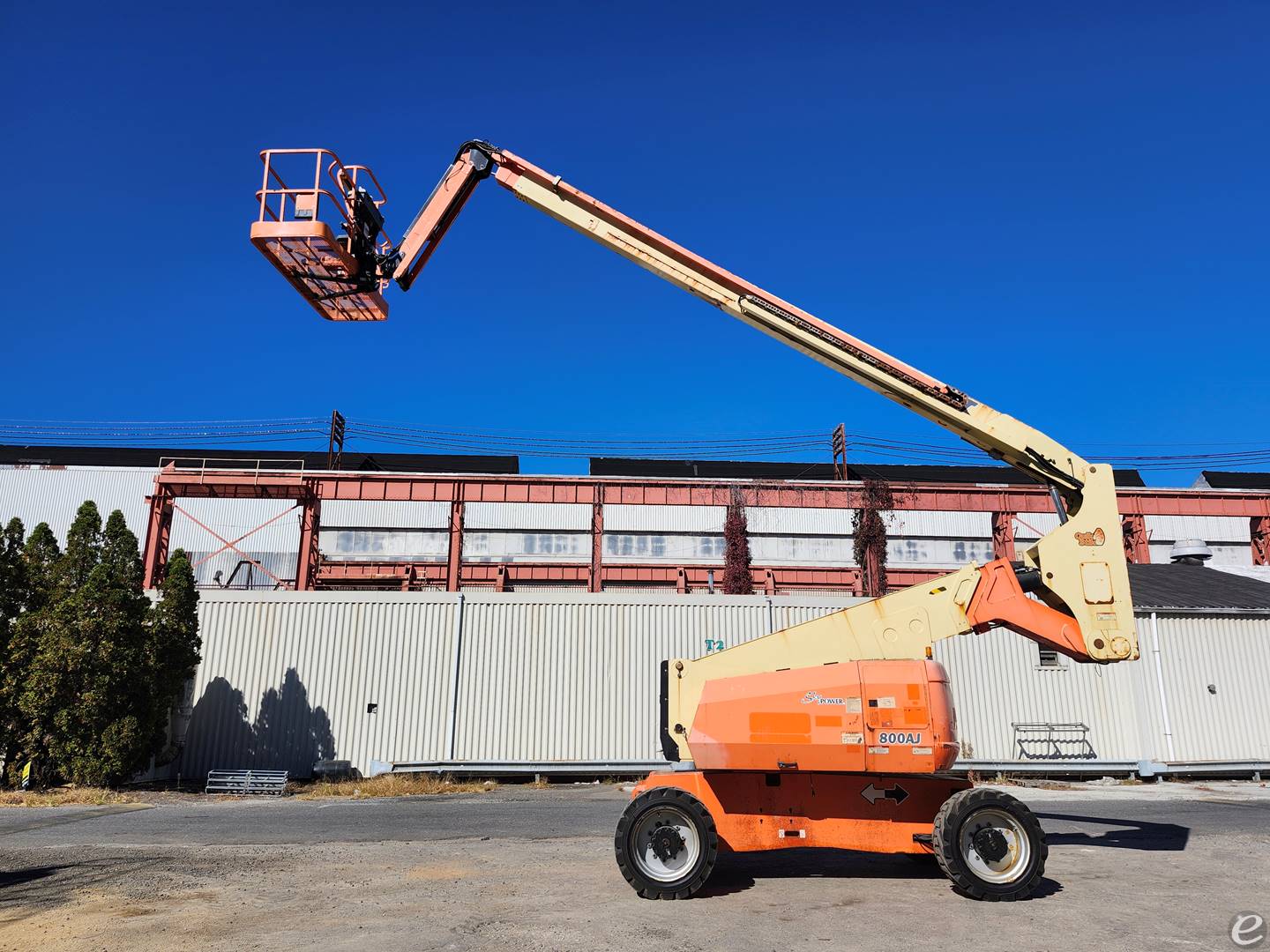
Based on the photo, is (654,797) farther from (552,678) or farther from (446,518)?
(446,518)

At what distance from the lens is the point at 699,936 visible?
702 centimetres

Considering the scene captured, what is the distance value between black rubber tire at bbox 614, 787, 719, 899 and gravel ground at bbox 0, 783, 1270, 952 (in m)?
0.17

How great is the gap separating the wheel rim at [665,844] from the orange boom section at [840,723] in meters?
0.62

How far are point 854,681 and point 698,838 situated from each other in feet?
7.36

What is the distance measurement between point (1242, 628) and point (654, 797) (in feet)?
72.6

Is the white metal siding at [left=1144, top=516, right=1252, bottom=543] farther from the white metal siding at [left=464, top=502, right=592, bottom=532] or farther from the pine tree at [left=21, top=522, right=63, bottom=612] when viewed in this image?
the pine tree at [left=21, top=522, right=63, bottom=612]

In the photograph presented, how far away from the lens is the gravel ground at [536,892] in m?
6.99

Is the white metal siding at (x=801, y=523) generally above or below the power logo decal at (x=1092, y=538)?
above

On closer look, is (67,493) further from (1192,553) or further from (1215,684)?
(1192,553)

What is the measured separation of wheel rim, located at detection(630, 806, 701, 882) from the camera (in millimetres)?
8305

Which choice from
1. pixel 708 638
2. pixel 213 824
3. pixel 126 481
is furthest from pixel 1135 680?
pixel 126 481

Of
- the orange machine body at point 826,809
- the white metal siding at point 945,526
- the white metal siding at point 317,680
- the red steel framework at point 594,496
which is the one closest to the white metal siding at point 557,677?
the white metal siding at point 317,680

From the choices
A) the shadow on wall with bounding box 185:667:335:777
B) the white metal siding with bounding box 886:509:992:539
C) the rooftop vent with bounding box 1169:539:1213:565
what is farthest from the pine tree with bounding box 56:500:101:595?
the white metal siding with bounding box 886:509:992:539

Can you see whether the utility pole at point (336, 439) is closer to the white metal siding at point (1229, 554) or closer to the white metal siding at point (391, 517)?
the white metal siding at point (391, 517)
